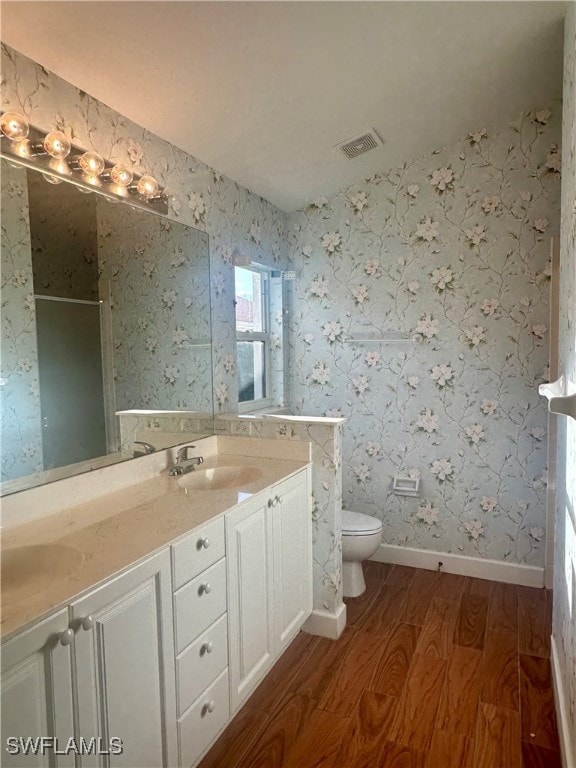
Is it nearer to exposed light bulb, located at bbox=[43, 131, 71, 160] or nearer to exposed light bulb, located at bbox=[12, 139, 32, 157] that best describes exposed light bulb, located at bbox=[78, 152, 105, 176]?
exposed light bulb, located at bbox=[43, 131, 71, 160]

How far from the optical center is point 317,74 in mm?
1786

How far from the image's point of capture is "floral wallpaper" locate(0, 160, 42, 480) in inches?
53.8

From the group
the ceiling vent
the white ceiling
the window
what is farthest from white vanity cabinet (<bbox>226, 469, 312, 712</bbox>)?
the ceiling vent

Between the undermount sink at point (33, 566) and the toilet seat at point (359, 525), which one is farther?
the toilet seat at point (359, 525)

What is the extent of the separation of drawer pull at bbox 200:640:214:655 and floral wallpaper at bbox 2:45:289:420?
1.25 meters

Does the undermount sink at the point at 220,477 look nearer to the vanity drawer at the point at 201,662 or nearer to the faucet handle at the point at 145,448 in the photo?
the faucet handle at the point at 145,448

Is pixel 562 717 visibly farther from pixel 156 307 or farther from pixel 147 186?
pixel 147 186

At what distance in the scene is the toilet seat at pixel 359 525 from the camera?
2.42 metres

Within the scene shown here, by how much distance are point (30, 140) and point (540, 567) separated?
10.2 feet

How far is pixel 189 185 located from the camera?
2189 mm

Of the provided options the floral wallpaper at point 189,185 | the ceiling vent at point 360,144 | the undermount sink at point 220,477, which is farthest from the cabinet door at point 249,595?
the ceiling vent at point 360,144

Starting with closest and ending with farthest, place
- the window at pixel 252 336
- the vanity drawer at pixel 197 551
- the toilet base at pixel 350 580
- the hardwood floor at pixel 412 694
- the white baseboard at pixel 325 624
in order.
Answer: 1. the vanity drawer at pixel 197 551
2. the hardwood floor at pixel 412 694
3. the white baseboard at pixel 325 624
4. the toilet base at pixel 350 580
5. the window at pixel 252 336

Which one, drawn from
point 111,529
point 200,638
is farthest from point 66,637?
point 200,638

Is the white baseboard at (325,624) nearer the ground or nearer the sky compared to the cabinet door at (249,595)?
nearer the ground
